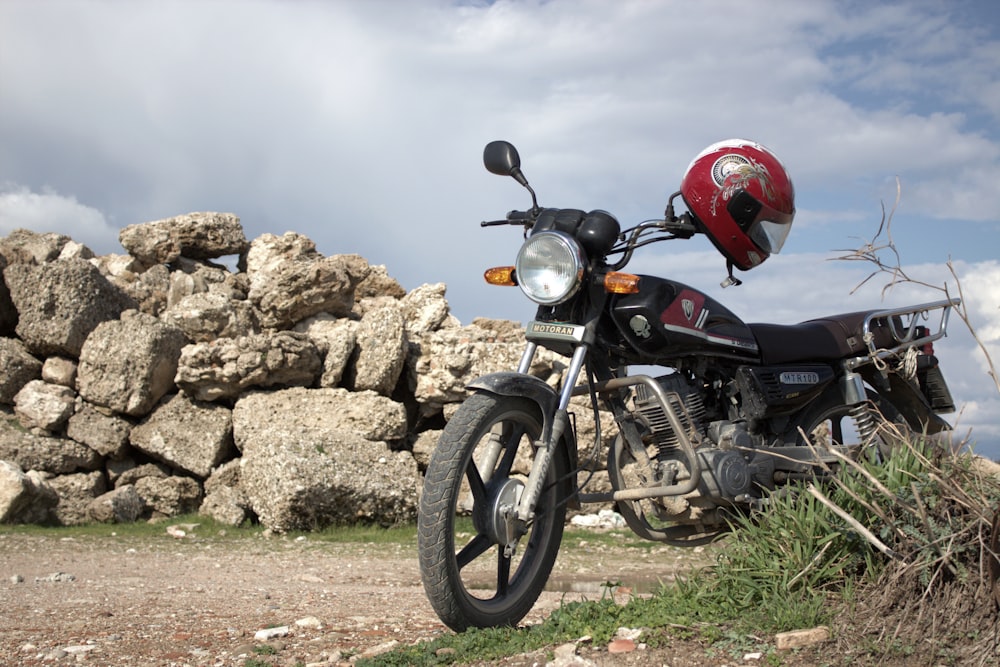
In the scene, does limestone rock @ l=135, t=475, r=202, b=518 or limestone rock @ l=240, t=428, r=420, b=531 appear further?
limestone rock @ l=135, t=475, r=202, b=518

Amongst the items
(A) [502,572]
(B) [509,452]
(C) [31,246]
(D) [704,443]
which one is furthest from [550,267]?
(C) [31,246]

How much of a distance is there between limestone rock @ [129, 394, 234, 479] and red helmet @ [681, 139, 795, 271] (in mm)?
7023

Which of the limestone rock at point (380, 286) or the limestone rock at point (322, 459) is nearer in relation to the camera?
the limestone rock at point (322, 459)

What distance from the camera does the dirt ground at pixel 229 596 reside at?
12.8ft

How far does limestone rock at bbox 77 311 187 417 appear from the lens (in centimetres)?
1003

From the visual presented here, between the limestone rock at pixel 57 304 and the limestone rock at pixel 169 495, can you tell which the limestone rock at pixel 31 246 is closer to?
the limestone rock at pixel 57 304

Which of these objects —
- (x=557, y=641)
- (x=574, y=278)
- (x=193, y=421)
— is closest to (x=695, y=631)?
(x=557, y=641)

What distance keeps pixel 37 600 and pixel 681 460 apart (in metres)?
3.62

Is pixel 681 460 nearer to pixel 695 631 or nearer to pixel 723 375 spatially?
pixel 723 375

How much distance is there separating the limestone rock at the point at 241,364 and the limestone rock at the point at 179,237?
253 cm

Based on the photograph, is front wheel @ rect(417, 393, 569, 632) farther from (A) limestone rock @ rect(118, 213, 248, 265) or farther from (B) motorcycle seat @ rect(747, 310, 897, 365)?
(A) limestone rock @ rect(118, 213, 248, 265)

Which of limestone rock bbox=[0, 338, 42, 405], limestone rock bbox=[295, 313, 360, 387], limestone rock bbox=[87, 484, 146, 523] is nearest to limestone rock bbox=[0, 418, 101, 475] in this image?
limestone rock bbox=[0, 338, 42, 405]

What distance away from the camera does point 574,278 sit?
151 inches

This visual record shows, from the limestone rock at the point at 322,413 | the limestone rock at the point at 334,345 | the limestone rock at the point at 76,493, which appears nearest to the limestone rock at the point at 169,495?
the limestone rock at the point at 76,493
